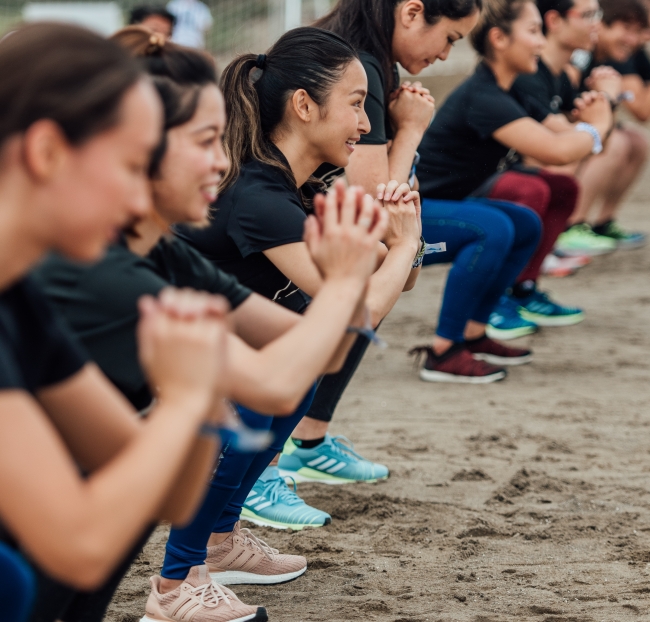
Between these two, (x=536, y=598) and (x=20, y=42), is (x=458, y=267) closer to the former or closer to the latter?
(x=536, y=598)

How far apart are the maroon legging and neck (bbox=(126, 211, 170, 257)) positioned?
3956mm

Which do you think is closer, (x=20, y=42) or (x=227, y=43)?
(x=20, y=42)

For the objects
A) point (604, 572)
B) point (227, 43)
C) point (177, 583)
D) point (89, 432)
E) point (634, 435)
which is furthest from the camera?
point (227, 43)

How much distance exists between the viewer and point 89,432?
1621 millimetres

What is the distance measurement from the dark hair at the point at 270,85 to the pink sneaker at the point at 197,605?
43.0 inches

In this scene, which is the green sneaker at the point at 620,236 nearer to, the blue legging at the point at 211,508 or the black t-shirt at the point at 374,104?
the black t-shirt at the point at 374,104

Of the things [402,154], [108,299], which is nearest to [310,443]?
[402,154]

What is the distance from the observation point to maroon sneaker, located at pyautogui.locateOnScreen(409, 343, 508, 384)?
5000 millimetres

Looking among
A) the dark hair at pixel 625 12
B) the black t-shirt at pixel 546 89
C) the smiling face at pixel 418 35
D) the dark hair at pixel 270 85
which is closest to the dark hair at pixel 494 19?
the black t-shirt at pixel 546 89

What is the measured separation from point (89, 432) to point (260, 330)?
1.97 feet

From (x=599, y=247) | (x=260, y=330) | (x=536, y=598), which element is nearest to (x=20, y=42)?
(x=260, y=330)

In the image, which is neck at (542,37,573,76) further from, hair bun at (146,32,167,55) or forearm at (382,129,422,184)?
hair bun at (146,32,167,55)

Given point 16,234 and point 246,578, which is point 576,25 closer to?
point 246,578

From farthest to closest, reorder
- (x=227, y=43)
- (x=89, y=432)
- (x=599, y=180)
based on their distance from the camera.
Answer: (x=227, y=43) → (x=599, y=180) → (x=89, y=432)
